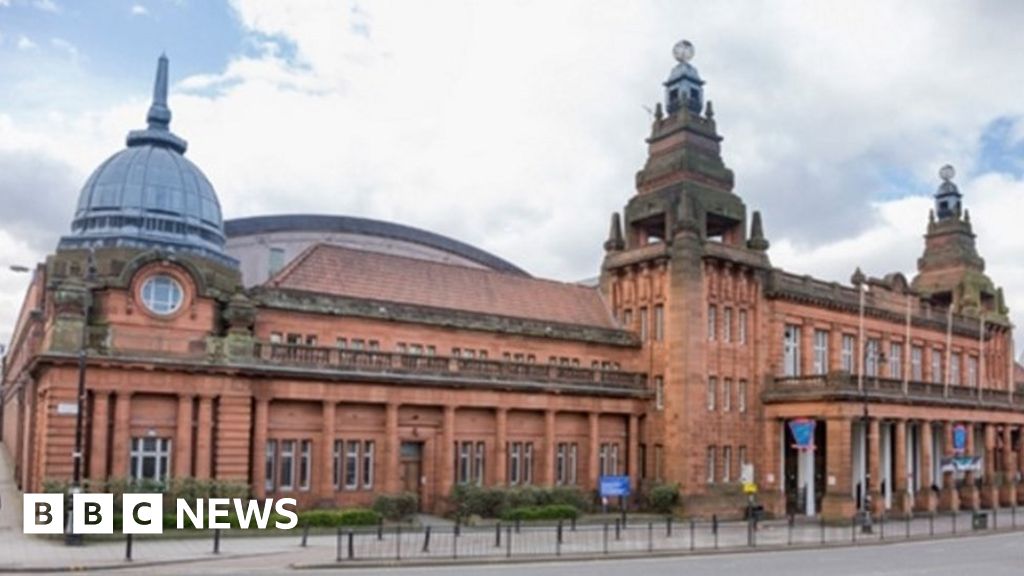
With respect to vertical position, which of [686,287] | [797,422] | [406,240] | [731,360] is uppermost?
[406,240]

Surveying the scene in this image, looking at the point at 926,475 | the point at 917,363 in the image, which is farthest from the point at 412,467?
the point at 917,363

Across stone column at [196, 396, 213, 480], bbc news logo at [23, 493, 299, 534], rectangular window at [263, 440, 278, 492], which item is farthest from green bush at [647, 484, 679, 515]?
stone column at [196, 396, 213, 480]

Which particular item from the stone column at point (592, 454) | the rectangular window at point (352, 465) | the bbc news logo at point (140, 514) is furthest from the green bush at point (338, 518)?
the stone column at point (592, 454)

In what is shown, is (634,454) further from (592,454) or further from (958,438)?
(958,438)

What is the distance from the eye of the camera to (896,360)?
64750 mm

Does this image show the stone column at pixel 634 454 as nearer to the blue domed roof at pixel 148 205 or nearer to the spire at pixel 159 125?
the blue domed roof at pixel 148 205

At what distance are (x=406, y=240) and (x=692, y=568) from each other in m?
43.5

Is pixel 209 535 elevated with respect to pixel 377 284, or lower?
lower

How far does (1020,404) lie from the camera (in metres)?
66.4

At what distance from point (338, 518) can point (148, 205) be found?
17.3 m

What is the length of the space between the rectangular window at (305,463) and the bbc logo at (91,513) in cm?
→ 751

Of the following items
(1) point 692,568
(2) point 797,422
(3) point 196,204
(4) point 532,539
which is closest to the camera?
(1) point 692,568

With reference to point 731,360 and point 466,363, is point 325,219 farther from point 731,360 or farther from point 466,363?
point 731,360

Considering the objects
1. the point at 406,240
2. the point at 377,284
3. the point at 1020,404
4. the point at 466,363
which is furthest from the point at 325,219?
the point at 1020,404
